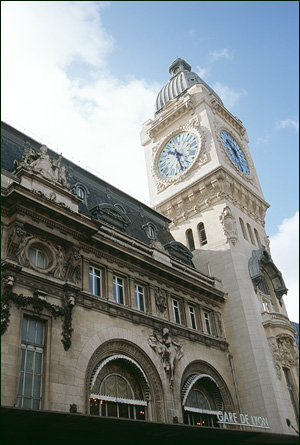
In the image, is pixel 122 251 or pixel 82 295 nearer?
pixel 82 295

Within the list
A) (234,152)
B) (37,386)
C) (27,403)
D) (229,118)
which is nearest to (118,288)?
(37,386)

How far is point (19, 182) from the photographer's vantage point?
2448 centimetres

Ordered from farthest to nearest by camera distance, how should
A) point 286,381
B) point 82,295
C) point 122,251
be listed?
point 286,381, point 122,251, point 82,295

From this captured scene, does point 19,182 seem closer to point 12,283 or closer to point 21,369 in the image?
point 12,283

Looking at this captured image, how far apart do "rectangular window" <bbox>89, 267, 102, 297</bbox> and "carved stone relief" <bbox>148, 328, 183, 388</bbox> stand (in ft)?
14.0

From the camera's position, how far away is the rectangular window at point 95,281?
86.3 ft

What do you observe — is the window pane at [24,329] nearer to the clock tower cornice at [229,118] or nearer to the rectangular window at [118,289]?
the rectangular window at [118,289]

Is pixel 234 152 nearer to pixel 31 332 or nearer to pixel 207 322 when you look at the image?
pixel 207 322

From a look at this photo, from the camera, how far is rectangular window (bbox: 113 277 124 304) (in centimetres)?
2756

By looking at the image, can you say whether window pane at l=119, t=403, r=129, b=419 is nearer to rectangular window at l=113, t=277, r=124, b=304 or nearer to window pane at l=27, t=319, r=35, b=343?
rectangular window at l=113, t=277, r=124, b=304

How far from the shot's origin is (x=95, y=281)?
26781mm

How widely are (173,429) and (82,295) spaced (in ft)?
26.6

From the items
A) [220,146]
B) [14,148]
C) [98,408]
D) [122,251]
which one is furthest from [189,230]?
[98,408]

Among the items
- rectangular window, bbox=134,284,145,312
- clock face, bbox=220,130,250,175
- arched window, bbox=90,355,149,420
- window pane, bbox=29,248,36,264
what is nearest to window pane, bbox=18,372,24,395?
arched window, bbox=90,355,149,420
